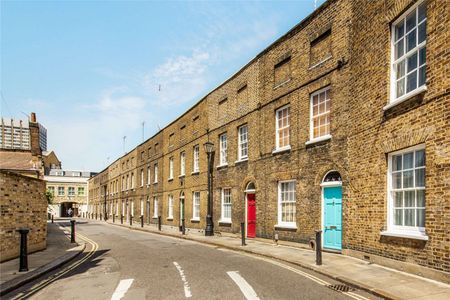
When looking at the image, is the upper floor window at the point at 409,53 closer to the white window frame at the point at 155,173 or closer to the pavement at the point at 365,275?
the pavement at the point at 365,275

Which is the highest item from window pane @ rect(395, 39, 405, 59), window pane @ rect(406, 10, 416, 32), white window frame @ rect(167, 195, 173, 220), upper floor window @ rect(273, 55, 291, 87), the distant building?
upper floor window @ rect(273, 55, 291, 87)

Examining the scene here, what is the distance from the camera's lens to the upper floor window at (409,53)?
8852mm

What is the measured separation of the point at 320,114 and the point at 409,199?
17.5 ft

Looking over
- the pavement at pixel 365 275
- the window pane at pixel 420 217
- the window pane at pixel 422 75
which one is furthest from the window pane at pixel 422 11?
the pavement at pixel 365 275

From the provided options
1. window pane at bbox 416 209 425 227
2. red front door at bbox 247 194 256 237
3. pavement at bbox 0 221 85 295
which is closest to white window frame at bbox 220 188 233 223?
red front door at bbox 247 194 256 237

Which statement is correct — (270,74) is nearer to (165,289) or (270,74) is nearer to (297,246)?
(297,246)

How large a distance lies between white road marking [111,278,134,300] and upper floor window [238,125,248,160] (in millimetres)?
11174

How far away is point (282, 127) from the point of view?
16.0 m

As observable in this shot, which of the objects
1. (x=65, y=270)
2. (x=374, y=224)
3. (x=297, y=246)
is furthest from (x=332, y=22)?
(x=65, y=270)

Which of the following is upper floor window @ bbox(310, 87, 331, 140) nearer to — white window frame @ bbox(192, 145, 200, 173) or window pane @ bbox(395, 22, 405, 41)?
window pane @ bbox(395, 22, 405, 41)

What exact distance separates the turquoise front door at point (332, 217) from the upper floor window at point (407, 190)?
2.73 m

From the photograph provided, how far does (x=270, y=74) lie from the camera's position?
55.2ft

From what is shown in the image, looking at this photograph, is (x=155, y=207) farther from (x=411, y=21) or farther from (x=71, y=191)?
(x=71, y=191)

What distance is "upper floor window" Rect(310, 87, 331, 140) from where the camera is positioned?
1335 cm
